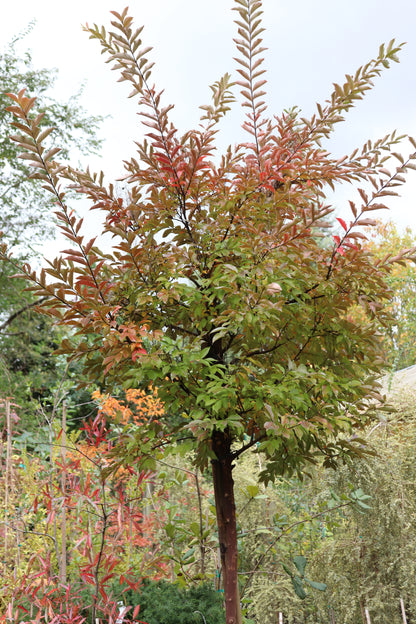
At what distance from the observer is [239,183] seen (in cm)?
250

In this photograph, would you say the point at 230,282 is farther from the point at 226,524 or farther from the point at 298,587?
the point at 298,587

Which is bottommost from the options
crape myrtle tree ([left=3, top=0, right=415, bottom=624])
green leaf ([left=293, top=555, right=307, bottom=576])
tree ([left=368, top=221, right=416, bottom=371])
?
green leaf ([left=293, top=555, right=307, bottom=576])

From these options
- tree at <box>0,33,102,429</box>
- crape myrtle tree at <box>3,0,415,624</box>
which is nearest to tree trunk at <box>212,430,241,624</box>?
crape myrtle tree at <box>3,0,415,624</box>

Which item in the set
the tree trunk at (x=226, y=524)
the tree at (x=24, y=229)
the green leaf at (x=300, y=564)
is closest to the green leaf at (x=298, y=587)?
the green leaf at (x=300, y=564)

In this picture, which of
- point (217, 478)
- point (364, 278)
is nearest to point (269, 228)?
point (364, 278)

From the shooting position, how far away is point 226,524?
9.06 feet

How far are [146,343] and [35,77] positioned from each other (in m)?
11.5

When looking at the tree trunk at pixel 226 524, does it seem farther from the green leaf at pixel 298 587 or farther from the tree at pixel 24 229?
the tree at pixel 24 229

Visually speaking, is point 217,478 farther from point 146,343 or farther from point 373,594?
point 373,594

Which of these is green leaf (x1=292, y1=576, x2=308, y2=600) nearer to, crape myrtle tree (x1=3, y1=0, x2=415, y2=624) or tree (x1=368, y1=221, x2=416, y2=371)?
crape myrtle tree (x1=3, y1=0, x2=415, y2=624)

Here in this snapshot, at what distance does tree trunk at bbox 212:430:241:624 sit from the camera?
2723 millimetres

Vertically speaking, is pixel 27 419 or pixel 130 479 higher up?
pixel 27 419

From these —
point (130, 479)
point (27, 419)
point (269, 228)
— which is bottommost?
point (130, 479)

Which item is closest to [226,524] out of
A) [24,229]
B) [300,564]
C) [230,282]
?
[300,564]
